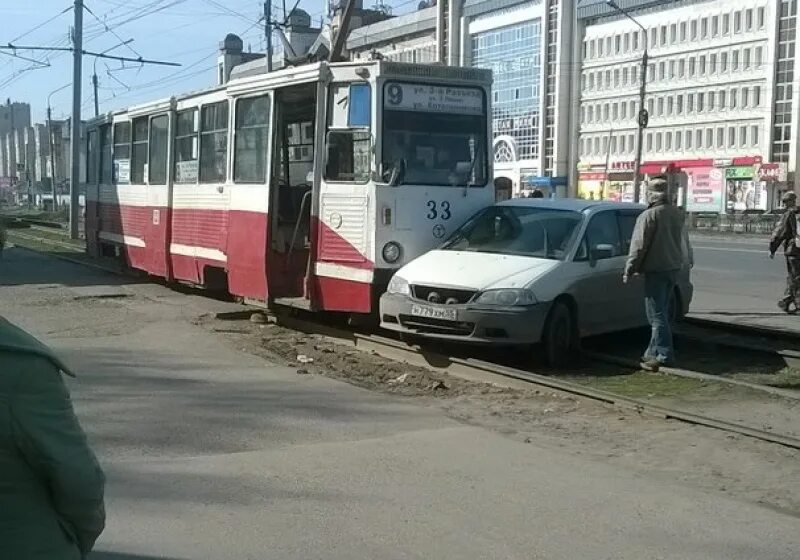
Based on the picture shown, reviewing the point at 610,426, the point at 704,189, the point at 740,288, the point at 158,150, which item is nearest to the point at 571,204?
the point at 610,426

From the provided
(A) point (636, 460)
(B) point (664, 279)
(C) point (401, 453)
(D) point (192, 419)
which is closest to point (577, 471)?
(A) point (636, 460)

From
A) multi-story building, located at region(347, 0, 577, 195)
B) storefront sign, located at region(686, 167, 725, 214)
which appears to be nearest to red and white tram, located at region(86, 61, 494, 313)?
storefront sign, located at region(686, 167, 725, 214)

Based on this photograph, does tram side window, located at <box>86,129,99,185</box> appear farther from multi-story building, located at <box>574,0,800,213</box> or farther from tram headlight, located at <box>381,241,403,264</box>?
multi-story building, located at <box>574,0,800,213</box>

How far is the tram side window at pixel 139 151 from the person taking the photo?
18812 millimetres

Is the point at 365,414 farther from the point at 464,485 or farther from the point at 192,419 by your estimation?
the point at 464,485

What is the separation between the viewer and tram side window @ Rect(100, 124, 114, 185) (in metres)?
21.2

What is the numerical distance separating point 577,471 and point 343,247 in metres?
6.00

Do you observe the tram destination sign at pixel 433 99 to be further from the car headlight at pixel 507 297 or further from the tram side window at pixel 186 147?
the tram side window at pixel 186 147

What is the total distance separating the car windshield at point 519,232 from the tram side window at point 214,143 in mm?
4455

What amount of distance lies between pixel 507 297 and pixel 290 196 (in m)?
4.62

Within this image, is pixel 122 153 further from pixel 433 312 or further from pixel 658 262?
pixel 658 262

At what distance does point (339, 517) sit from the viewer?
5.55 m

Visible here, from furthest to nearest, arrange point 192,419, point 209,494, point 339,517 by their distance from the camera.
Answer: point 192,419 < point 209,494 < point 339,517

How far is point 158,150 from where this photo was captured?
710 inches
